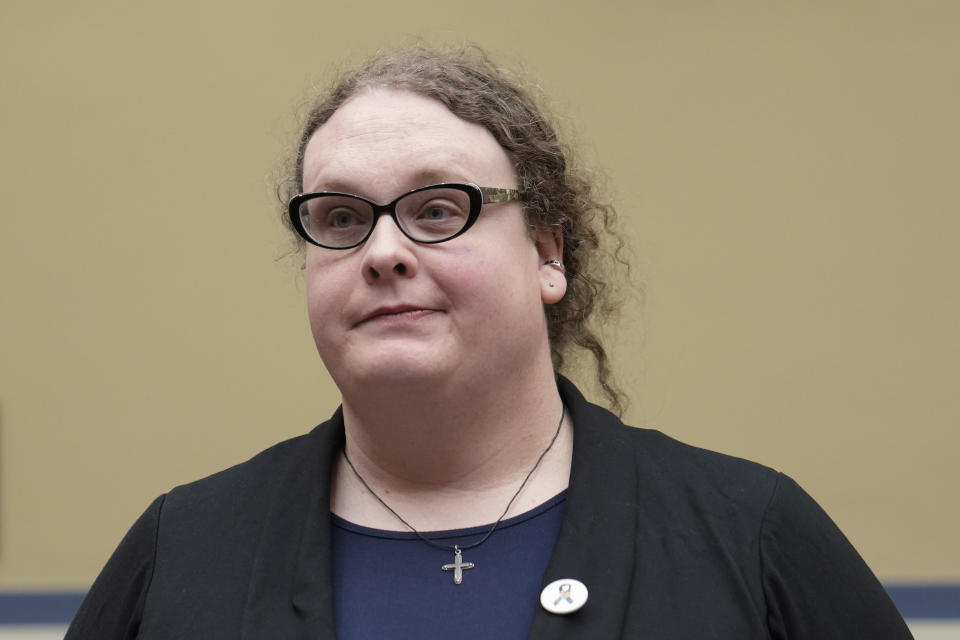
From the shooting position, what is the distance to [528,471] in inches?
68.1

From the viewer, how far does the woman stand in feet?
5.12

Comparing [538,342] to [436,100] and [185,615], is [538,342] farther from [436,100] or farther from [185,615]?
[185,615]

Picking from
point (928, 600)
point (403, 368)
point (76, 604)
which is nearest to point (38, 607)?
→ point (76, 604)

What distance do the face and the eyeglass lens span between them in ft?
0.07

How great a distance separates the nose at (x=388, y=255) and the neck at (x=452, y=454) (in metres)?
0.18

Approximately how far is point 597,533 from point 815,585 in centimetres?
33

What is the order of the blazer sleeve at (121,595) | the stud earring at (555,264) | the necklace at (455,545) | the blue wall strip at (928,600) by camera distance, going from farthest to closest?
the blue wall strip at (928,600)
the stud earring at (555,264)
the blazer sleeve at (121,595)
the necklace at (455,545)

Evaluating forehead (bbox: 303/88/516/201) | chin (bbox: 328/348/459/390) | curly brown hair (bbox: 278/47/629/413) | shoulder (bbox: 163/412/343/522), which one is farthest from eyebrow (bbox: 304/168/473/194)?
shoulder (bbox: 163/412/343/522)

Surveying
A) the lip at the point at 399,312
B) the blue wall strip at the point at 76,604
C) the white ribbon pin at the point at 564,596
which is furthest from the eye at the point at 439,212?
the blue wall strip at the point at 76,604

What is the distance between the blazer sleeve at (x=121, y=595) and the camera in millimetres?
1714

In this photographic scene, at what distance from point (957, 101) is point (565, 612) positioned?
8.13ft

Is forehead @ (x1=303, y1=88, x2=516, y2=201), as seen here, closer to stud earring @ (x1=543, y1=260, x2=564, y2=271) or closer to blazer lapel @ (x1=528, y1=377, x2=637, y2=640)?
stud earring @ (x1=543, y1=260, x2=564, y2=271)

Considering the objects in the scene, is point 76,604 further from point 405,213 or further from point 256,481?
point 405,213

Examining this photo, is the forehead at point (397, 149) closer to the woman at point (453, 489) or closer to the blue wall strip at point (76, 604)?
the woman at point (453, 489)
